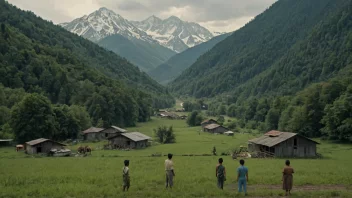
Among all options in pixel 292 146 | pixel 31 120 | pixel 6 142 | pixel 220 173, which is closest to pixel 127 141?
pixel 31 120

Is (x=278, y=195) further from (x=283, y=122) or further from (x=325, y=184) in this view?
(x=283, y=122)

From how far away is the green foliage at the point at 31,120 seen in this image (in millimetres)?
77875

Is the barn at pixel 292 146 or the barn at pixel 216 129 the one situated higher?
the barn at pixel 216 129

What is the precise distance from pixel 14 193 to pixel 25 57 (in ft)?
459

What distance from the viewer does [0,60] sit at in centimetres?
13912

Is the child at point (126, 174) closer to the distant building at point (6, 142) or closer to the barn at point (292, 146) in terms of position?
the barn at point (292, 146)

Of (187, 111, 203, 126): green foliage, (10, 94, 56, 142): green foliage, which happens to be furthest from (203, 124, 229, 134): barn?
(10, 94, 56, 142): green foliage

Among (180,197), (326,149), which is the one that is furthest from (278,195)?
(326,149)

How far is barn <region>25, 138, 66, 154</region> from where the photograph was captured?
212 feet

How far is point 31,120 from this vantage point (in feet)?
257

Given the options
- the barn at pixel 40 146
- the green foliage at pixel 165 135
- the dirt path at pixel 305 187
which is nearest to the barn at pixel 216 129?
the green foliage at pixel 165 135

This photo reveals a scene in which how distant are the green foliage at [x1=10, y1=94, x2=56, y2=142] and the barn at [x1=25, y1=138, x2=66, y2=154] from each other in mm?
12329

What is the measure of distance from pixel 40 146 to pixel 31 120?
1489cm

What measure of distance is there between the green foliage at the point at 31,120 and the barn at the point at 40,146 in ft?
40.4
